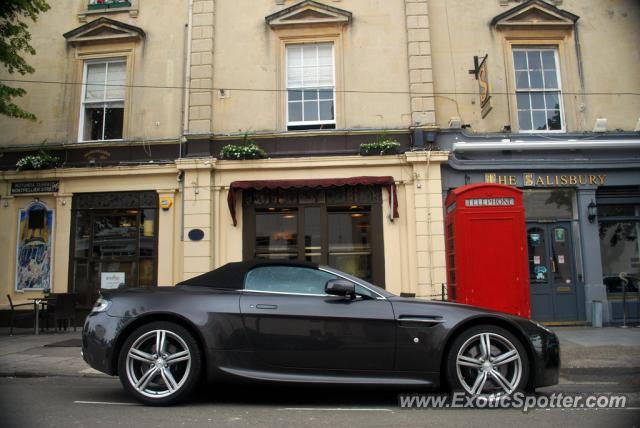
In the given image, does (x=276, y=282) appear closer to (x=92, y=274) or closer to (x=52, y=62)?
(x=92, y=274)

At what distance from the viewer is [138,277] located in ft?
40.2

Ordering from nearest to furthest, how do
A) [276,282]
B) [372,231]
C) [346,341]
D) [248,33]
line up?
[346,341]
[276,282]
[372,231]
[248,33]

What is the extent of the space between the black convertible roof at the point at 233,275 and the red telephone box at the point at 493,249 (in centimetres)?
403

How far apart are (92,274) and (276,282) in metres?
8.78

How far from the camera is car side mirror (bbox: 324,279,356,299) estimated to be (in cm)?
485

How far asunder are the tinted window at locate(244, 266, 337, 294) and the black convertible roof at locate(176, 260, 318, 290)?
60mm

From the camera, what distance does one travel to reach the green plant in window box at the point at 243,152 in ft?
38.8

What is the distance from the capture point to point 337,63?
494 inches

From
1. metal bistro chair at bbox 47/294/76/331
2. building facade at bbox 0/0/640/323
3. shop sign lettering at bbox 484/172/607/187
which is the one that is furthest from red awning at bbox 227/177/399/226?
metal bistro chair at bbox 47/294/76/331

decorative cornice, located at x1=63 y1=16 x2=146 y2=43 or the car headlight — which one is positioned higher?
decorative cornice, located at x1=63 y1=16 x2=146 y2=43

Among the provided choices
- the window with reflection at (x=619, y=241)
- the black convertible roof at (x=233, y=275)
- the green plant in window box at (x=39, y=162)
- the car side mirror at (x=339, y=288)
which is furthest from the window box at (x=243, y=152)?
the window with reflection at (x=619, y=241)

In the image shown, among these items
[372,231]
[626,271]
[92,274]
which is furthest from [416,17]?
[92,274]

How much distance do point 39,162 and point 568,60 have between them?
12935 mm

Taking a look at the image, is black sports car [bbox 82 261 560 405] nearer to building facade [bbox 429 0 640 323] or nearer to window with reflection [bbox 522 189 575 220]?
building facade [bbox 429 0 640 323]
